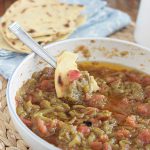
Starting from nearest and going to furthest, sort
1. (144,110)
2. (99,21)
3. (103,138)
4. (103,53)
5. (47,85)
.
→ (103,138)
(144,110)
(47,85)
(103,53)
(99,21)

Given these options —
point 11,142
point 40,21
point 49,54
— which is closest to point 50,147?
point 11,142

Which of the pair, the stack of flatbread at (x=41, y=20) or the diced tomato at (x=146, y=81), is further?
the stack of flatbread at (x=41, y=20)

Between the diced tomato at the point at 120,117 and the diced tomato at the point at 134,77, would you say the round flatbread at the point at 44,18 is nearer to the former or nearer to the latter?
the diced tomato at the point at 134,77

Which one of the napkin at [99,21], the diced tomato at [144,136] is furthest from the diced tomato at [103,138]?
the napkin at [99,21]

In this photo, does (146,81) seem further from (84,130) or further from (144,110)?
(84,130)

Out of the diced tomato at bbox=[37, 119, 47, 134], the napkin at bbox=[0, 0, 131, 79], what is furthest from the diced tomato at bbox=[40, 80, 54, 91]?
the napkin at bbox=[0, 0, 131, 79]

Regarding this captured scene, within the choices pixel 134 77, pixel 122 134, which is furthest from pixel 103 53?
pixel 122 134

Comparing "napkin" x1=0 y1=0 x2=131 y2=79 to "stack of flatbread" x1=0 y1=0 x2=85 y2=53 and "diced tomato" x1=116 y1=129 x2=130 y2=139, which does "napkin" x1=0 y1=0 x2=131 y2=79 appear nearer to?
"stack of flatbread" x1=0 y1=0 x2=85 y2=53

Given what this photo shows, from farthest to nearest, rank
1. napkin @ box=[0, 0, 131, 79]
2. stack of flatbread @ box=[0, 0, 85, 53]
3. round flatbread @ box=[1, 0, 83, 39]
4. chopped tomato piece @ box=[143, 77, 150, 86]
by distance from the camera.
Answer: napkin @ box=[0, 0, 131, 79] < round flatbread @ box=[1, 0, 83, 39] < stack of flatbread @ box=[0, 0, 85, 53] < chopped tomato piece @ box=[143, 77, 150, 86]
